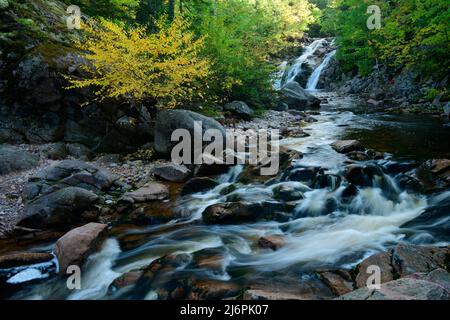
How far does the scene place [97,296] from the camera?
479 centimetres

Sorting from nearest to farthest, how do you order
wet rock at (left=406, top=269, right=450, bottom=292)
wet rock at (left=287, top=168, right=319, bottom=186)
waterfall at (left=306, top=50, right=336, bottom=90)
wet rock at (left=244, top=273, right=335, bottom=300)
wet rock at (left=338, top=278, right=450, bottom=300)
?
wet rock at (left=338, top=278, right=450, bottom=300)
wet rock at (left=406, top=269, right=450, bottom=292)
wet rock at (left=244, top=273, right=335, bottom=300)
wet rock at (left=287, top=168, right=319, bottom=186)
waterfall at (left=306, top=50, right=336, bottom=90)

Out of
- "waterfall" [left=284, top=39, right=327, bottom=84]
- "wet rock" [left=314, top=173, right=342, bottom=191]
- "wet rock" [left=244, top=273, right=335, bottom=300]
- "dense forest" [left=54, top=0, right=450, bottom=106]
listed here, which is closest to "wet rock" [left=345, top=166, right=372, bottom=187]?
"wet rock" [left=314, top=173, right=342, bottom=191]

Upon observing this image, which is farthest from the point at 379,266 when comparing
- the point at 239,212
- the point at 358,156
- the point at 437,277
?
the point at 358,156

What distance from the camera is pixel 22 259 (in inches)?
208

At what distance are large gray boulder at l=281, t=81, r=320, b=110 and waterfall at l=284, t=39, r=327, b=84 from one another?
11.0 meters

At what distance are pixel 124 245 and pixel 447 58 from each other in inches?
683

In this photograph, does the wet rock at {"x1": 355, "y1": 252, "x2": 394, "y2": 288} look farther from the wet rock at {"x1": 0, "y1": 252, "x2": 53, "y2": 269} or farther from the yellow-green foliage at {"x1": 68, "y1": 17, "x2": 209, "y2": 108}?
the yellow-green foliage at {"x1": 68, "y1": 17, "x2": 209, "y2": 108}

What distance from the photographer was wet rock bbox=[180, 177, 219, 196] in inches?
313

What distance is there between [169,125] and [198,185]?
2.21 metres

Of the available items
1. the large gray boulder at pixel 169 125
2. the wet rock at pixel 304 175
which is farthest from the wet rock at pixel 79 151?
the wet rock at pixel 304 175

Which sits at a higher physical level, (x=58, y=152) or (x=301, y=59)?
(x=301, y=59)

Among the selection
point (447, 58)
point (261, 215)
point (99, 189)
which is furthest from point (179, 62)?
point (447, 58)

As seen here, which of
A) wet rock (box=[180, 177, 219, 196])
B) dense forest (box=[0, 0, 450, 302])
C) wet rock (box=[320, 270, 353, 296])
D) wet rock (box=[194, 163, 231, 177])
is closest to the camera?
wet rock (box=[320, 270, 353, 296])

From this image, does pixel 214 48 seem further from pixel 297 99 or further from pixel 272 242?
pixel 272 242
